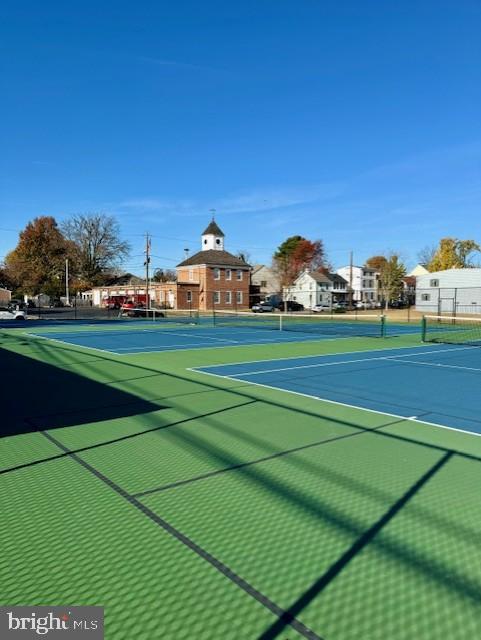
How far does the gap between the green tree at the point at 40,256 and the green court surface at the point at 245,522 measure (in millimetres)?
71482

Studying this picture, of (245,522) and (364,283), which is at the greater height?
(364,283)

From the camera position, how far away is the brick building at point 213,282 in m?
59.8

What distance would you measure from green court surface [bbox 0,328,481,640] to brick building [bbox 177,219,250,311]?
2054 inches

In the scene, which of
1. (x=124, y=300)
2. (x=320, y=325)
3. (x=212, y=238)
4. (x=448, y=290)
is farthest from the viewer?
A: (x=212, y=238)

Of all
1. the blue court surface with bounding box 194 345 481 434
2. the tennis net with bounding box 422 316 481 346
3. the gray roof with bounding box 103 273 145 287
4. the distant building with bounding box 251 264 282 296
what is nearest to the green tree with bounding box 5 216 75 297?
the gray roof with bounding box 103 273 145 287

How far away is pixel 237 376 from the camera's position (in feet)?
36.9

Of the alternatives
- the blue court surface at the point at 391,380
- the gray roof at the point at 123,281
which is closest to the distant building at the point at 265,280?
the gray roof at the point at 123,281

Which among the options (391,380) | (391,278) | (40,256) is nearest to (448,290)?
(391,278)

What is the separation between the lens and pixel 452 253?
7250 centimetres

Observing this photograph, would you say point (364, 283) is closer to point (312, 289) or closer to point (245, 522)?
point (312, 289)

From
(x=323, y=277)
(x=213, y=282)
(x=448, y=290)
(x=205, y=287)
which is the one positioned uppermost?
(x=323, y=277)

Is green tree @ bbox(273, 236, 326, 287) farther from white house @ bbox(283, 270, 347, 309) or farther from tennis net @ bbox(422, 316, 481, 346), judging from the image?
tennis net @ bbox(422, 316, 481, 346)

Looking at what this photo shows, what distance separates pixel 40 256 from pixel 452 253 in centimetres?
6521

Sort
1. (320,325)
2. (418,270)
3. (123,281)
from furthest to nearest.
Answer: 1. (418,270)
2. (123,281)
3. (320,325)
